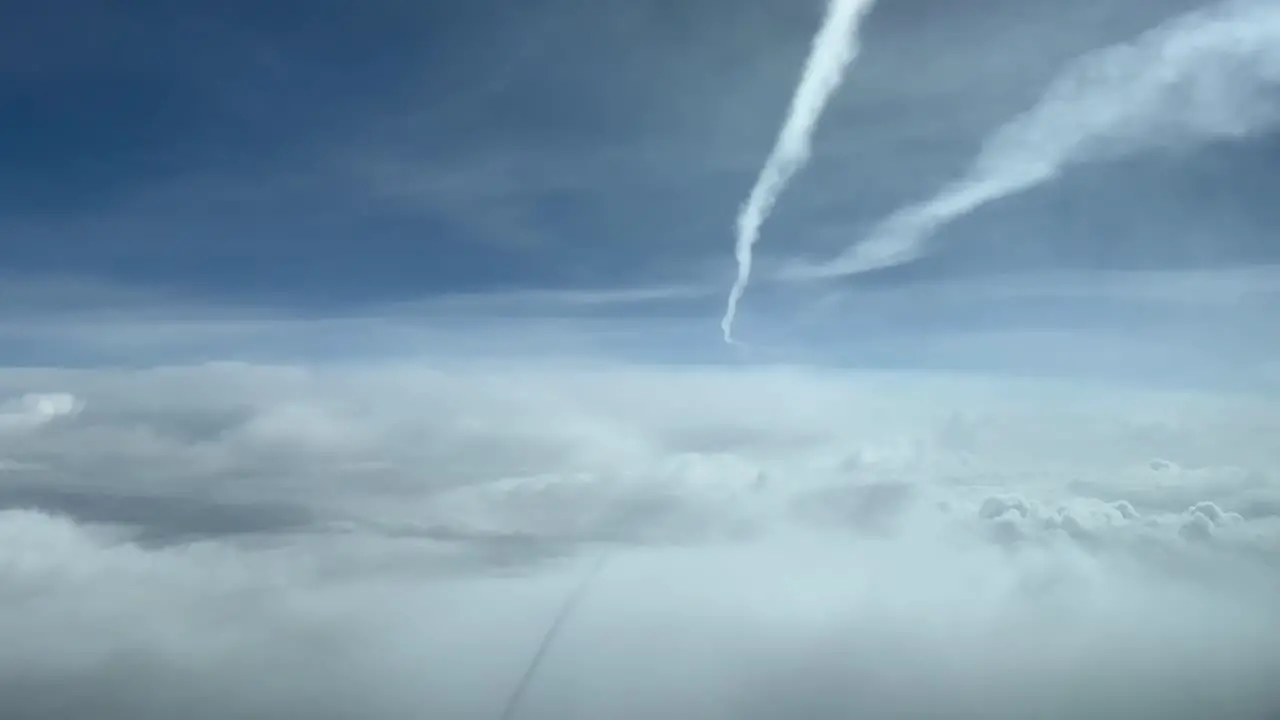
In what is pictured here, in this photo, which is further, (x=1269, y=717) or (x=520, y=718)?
(x=520, y=718)
